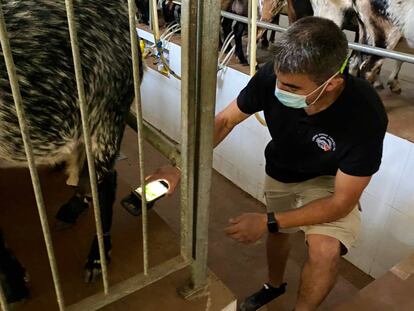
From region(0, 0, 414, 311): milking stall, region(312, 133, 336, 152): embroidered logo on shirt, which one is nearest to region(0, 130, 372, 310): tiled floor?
region(0, 0, 414, 311): milking stall

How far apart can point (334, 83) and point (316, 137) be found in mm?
212

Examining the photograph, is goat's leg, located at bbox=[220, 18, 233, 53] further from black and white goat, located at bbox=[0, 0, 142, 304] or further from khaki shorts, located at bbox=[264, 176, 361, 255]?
black and white goat, located at bbox=[0, 0, 142, 304]

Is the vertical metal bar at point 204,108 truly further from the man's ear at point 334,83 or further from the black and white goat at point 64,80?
the man's ear at point 334,83

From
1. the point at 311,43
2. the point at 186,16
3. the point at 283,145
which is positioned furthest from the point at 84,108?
the point at 283,145

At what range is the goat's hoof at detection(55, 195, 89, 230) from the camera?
1.54m

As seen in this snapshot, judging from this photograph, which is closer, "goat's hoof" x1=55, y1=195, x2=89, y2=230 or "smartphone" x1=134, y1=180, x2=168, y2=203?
"smartphone" x1=134, y1=180, x2=168, y2=203

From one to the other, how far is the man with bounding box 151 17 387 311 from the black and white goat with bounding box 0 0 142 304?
266 millimetres

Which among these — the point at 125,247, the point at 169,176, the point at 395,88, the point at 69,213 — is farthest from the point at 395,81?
the point at 69,213

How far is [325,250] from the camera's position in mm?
1393

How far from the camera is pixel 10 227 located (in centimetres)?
153

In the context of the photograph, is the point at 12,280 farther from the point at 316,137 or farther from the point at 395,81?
the point at 395,81

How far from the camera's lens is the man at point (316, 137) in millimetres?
1227

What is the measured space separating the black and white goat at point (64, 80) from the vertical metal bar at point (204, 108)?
1.26 feet

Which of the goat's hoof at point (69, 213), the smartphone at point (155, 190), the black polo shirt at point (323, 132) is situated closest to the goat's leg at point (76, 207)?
the goat's hoof at point (69, 213)
